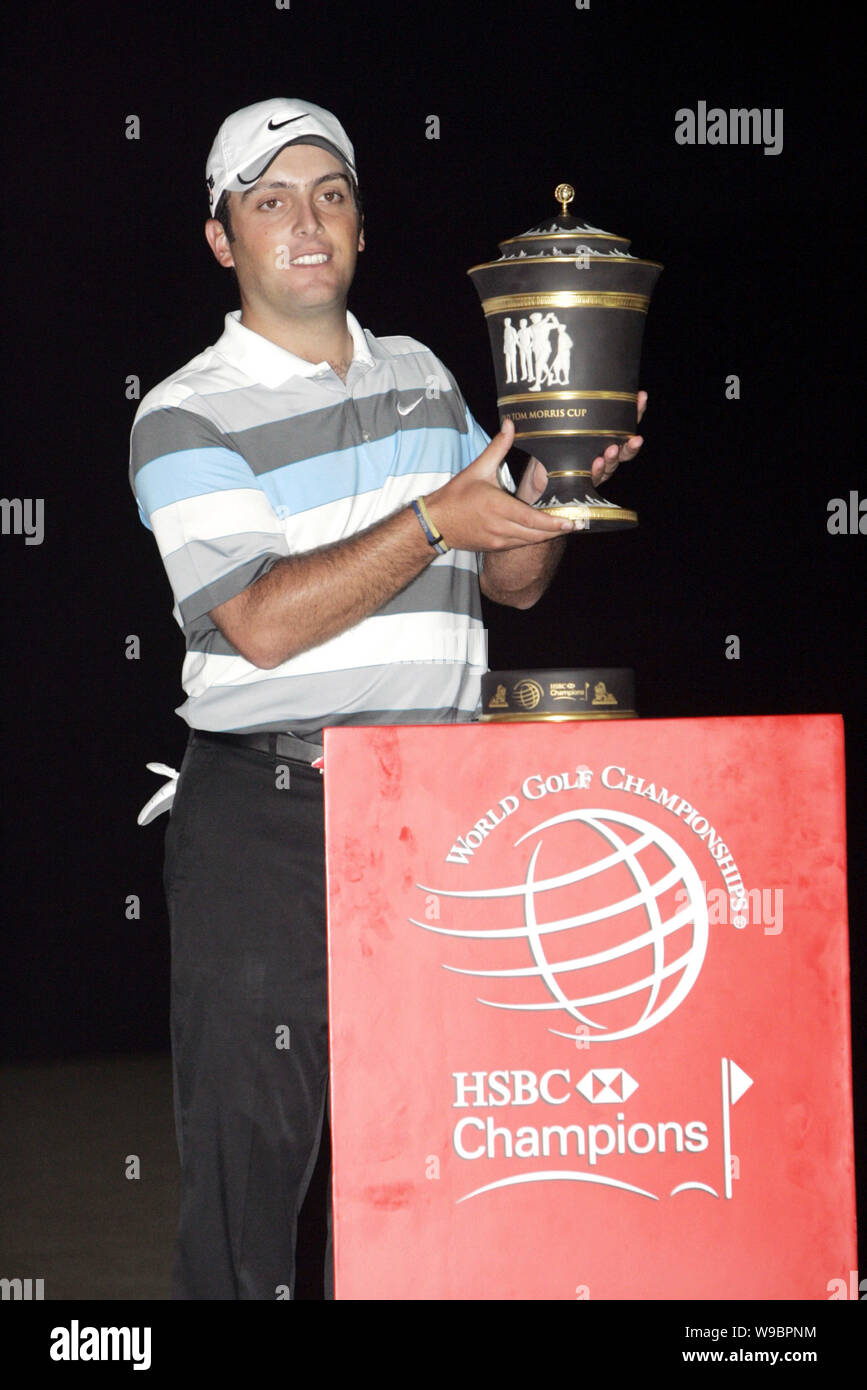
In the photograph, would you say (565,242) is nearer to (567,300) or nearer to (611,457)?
(567,300)

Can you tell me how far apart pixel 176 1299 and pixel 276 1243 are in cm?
11

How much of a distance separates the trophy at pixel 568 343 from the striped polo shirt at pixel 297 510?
0.17 metres

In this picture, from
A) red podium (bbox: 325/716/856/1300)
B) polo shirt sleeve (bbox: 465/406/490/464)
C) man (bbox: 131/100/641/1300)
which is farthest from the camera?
polo shirt sleeve (bbox: 465/406/490/464)

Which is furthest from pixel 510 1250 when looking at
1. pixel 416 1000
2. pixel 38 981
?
pixel 38 981

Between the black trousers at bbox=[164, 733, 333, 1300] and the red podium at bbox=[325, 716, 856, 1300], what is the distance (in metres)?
0.29

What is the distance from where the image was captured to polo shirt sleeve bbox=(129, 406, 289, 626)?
1.75m

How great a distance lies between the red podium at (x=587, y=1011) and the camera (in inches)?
57.6

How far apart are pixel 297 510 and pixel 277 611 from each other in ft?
0.50

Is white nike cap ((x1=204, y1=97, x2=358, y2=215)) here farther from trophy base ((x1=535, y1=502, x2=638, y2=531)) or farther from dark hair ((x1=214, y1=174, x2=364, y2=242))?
trophy base ((x1=535, y1=502, x2=638, y2=531))

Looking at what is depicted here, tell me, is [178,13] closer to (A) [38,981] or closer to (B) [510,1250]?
(A) [38,981]

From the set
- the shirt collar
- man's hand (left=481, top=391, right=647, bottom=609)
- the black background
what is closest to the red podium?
man's hand (left=481, top=391, right=647, bottom=609)

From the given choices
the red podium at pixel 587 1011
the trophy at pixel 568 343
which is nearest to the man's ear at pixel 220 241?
the trophy at pixel 568 343

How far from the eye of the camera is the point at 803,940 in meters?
1.49

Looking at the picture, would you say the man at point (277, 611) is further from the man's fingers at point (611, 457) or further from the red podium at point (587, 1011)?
the red podium at point (587, 1011)
